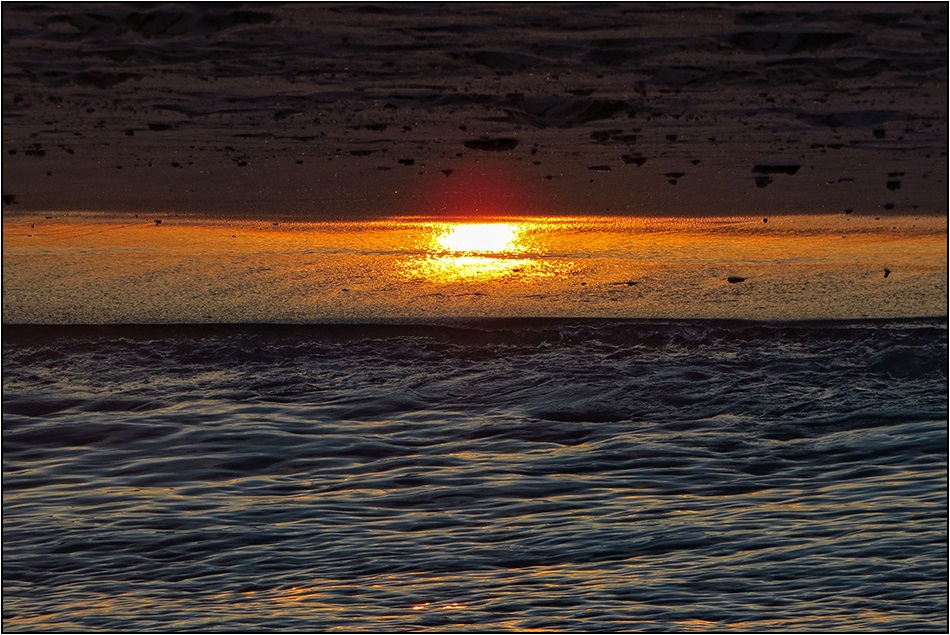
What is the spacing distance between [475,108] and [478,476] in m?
8.16

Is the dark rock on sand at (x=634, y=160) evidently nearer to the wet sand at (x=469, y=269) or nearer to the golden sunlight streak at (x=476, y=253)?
the wet sand at (x=469, y=269)

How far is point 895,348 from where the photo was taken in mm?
7023

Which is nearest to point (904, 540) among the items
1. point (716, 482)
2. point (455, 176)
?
point (716, 482)

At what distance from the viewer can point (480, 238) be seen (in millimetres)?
9453

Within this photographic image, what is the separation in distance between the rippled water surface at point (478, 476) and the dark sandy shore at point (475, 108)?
341cm

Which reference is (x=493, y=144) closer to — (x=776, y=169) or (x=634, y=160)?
(x=634, y=160)

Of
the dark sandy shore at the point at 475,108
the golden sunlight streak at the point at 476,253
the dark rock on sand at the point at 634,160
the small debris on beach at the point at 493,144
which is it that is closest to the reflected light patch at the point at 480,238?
the golden sunlight streak at the point at 476,253

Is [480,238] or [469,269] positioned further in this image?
[480,238]

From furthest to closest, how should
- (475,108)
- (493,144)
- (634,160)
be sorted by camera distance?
(475,108)
(493,144)
(634,160)

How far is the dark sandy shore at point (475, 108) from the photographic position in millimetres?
10961

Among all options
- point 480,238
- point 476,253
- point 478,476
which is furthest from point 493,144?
point 478,476

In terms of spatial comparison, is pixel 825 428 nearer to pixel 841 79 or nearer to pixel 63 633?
pixel 63 633

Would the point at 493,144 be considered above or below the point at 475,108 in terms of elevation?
below

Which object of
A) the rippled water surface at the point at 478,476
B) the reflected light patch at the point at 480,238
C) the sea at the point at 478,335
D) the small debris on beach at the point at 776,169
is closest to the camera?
A: the rippled water surface at the point at 478,476
